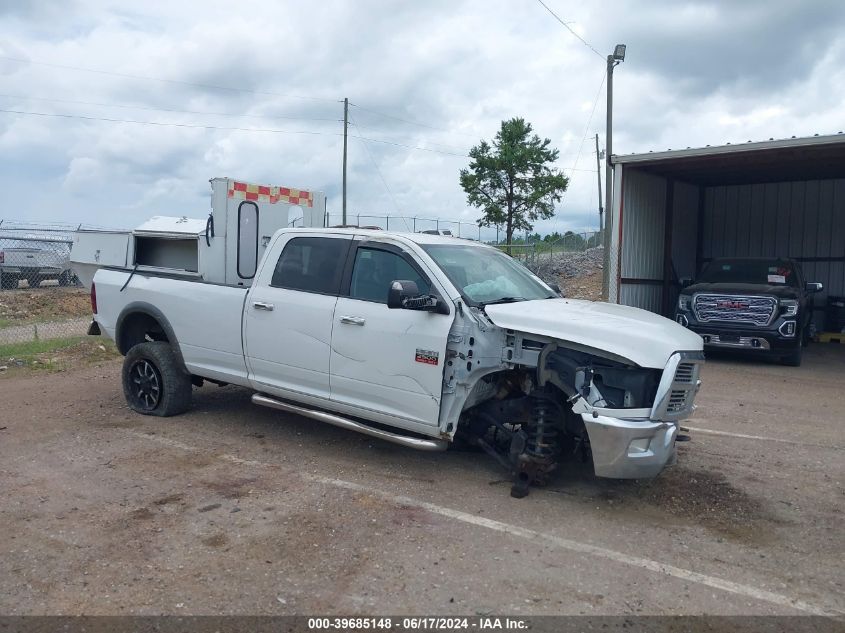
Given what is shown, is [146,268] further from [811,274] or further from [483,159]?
[483,159]

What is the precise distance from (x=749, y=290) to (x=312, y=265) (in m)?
9.09

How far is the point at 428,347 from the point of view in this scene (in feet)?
17.9

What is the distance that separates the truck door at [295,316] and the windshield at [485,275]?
915mm

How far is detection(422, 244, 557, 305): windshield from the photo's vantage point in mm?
5730

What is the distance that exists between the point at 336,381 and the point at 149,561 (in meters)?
2.17

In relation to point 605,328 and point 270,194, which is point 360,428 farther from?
point 270,194

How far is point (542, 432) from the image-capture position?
538 cm

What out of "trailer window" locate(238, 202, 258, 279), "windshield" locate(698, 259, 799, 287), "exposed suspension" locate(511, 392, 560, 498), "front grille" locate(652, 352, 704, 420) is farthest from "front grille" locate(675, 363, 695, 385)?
"windshield" locate(698, 259, 799, 287)

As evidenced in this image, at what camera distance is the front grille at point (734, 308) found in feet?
40.9

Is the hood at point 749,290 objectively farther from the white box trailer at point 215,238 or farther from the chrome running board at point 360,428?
the chrome running board at point 360,428

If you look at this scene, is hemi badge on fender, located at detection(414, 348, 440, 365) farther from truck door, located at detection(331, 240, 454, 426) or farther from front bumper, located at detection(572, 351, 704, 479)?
front bumper, located at detection(572, 351, 704, 479)

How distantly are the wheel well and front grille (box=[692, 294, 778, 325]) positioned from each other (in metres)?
9.24

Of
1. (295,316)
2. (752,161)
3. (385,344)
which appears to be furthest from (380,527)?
(752,161)

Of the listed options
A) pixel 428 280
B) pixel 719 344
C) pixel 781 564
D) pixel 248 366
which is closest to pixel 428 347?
pixel 428 280
